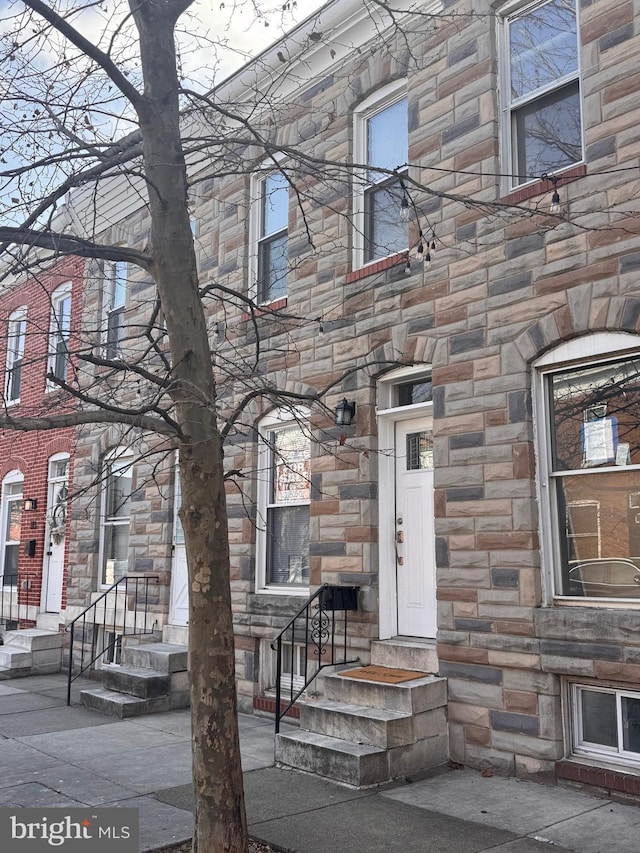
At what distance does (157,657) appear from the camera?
990 cm

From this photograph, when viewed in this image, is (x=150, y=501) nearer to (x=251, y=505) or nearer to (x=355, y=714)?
(x=251, y=505)

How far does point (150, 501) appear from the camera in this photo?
38.4 ft

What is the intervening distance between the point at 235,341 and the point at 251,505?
2.21 m

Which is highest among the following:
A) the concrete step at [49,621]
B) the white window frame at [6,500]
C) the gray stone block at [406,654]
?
the white window frame at [6,500]

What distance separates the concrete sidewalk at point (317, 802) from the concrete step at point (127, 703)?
97 centimetres

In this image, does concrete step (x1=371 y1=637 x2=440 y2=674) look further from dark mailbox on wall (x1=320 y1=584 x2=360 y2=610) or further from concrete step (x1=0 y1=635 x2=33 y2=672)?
concrete step (x1=0 y1=635 x2=33 y2=672)

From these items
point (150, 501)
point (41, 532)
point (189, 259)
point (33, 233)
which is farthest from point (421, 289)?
point (41, 532)

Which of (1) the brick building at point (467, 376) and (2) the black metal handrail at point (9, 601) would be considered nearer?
(1) the brick building at point (467, 376)

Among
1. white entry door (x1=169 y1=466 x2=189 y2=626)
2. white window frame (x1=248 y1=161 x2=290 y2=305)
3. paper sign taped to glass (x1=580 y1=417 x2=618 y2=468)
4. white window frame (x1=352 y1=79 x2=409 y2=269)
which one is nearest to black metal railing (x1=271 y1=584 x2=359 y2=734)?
white entry door (x1=169 y1=466 x2=189 y2=626)

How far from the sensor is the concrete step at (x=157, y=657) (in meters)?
9.77

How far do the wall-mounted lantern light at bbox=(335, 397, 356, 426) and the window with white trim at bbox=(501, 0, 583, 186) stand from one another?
108 inches

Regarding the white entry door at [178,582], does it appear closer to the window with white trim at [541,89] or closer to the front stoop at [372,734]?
the front stoop at [372,734]

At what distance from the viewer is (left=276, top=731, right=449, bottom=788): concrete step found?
20.8ft

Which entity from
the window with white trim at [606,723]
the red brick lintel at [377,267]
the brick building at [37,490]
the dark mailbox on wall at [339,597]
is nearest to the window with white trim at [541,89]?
the red brick lintel at [377,267]
